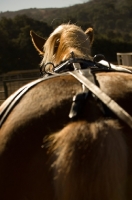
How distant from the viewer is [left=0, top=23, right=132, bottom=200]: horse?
1572 mm

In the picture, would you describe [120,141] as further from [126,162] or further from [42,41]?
[42,41]

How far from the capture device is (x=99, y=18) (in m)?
52.5

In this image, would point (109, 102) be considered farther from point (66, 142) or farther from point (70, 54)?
point (70, 54)

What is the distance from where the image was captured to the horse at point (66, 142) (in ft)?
5.16

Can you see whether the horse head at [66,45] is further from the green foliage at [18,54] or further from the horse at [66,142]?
the green foliage at [18,54]

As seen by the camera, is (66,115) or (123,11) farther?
(123,11)

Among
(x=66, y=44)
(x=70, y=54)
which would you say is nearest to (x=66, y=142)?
(x=70, y=54)

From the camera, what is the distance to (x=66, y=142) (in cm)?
161

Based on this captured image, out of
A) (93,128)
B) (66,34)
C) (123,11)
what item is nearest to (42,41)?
(66,34)

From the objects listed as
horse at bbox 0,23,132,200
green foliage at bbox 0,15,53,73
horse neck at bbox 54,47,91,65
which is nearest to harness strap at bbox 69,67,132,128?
horse at bbox 0,23,132,200

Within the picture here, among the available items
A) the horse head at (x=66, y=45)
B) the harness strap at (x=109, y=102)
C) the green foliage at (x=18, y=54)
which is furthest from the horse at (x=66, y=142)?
the green foliage at (x=18, y=54)

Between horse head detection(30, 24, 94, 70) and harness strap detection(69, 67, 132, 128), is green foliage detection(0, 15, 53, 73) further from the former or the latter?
harness strap detection(69, 67, 132, 128)

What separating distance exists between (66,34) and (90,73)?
87 cm

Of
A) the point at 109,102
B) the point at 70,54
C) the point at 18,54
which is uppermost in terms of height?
the point at 18,54
